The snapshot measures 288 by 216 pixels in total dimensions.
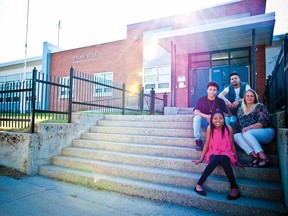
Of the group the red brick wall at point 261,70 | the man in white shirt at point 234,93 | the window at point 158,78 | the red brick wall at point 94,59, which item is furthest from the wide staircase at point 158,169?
the red brick wall at point 94,59

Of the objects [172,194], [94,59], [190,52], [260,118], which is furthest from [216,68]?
[94,59]

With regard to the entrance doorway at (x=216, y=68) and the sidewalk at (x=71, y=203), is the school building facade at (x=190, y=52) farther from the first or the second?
the sidewalk at (x=71, y=203)

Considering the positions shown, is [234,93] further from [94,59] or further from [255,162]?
[94,59]

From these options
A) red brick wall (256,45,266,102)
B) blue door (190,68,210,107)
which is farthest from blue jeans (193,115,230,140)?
red brick wall (256,45,266,102)

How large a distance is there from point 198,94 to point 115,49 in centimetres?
823

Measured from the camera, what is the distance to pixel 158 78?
1323 centimetres

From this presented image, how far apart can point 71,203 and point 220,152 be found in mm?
2498

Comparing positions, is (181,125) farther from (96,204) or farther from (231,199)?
(96,204)

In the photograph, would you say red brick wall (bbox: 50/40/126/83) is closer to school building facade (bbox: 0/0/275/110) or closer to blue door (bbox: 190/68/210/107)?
school building facade (bbox: 0/0/275/110)

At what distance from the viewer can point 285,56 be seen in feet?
10.6

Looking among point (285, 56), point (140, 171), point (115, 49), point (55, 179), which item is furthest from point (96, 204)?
point (115, 49)

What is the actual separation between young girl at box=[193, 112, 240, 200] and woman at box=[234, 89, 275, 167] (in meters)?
0.29

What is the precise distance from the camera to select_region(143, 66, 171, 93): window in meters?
12.9

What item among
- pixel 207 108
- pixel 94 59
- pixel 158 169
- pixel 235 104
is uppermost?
pixel 94 59
